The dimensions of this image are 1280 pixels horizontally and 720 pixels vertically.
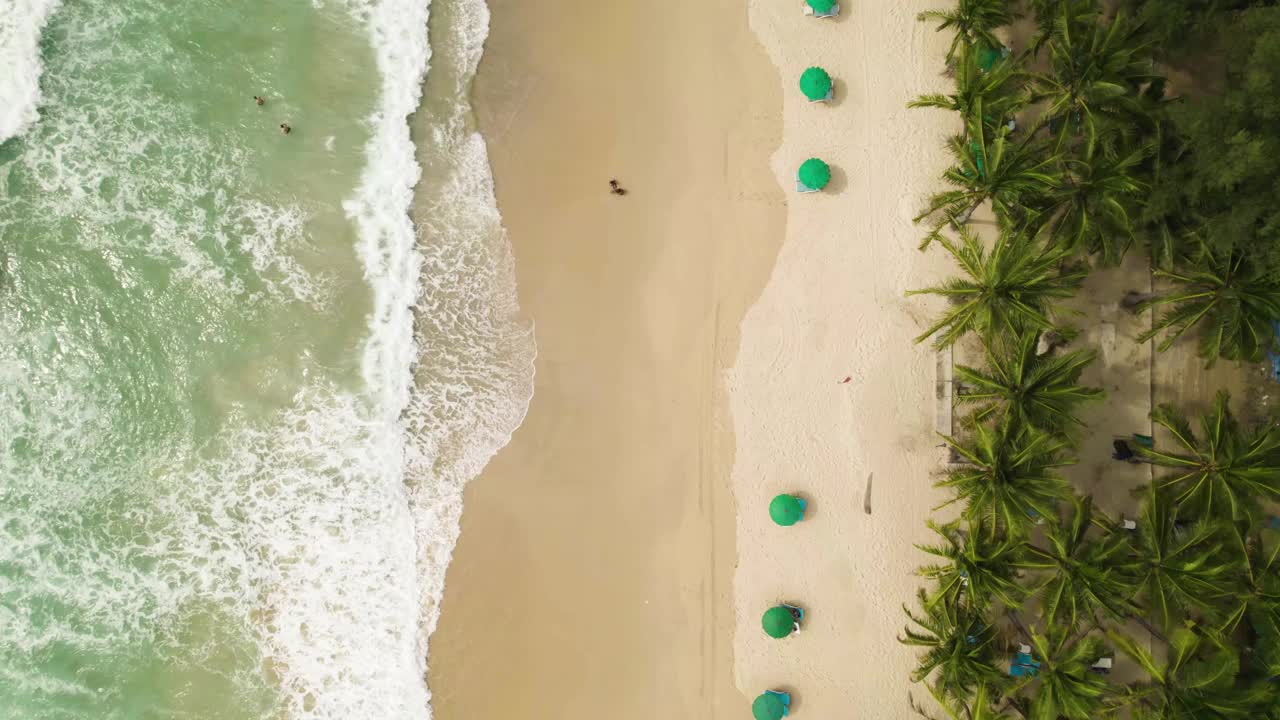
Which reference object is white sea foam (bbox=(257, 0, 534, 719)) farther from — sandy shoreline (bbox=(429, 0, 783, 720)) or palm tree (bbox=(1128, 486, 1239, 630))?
palm tree (bbox=(1128, 486, 1239, 630))

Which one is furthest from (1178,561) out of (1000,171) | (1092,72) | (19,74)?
(19,74)

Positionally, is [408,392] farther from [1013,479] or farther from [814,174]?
[1013,479]

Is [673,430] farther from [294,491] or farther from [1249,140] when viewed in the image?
[1249,140]

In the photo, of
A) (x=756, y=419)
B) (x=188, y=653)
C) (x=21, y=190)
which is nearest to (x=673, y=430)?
(x=756, y=419)

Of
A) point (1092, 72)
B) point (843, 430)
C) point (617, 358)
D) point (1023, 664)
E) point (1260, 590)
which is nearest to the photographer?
point (1260, 590)

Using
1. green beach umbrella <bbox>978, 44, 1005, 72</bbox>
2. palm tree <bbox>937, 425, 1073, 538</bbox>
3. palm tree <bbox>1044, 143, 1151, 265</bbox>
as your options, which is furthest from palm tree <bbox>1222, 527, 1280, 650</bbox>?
green beach umbrella <bbox>978, 44, 1005, 72</bbox>
